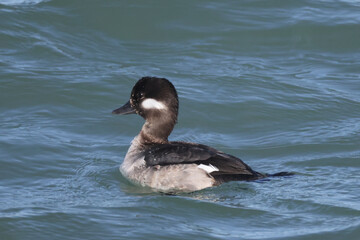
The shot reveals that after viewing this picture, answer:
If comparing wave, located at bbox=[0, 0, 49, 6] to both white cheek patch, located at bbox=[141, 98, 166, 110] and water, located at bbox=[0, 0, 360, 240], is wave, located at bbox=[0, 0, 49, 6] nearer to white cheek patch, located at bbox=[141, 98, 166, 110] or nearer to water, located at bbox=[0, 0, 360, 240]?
water, located at bbox=[0, 0, 360, 240]

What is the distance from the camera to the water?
275 inches

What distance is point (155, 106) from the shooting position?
8438 millimetres

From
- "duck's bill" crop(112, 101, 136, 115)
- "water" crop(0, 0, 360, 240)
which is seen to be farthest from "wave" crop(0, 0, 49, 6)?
"duck's bill" crop(112, 101, 136, 115)

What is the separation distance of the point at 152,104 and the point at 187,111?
218 cm

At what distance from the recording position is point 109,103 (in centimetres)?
1073

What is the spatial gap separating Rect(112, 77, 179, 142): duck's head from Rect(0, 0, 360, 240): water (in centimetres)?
65

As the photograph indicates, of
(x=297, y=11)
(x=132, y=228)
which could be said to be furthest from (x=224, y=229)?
(x=297, y=11)

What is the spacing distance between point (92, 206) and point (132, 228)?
69cm

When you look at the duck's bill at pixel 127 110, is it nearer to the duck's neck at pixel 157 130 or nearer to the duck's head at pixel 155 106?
the duck's head at pixel 155 106

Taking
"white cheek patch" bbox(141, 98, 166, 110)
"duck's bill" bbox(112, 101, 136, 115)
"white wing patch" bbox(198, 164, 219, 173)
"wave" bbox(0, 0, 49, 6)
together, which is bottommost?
"white wing patch" bbox(198, 164, 219, 173)

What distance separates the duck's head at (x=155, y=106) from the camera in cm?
832

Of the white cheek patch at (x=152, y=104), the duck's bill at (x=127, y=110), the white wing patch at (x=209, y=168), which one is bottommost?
the white wing patch at (x=209, y=168)

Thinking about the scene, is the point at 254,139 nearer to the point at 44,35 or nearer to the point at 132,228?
the point at 132,228

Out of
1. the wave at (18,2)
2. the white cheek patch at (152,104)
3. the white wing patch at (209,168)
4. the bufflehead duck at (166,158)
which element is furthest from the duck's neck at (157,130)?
the wave at (18,2)
